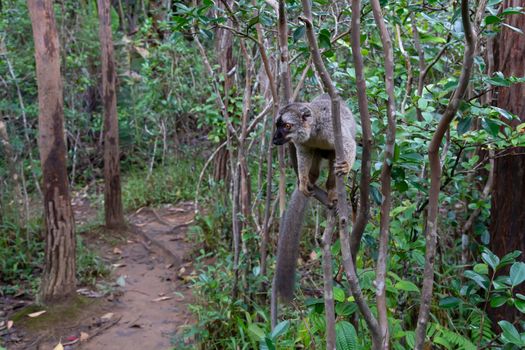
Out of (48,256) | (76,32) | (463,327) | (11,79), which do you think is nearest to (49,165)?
(48,256)

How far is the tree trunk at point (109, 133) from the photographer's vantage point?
688cm

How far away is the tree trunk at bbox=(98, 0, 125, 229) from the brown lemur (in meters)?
4.69

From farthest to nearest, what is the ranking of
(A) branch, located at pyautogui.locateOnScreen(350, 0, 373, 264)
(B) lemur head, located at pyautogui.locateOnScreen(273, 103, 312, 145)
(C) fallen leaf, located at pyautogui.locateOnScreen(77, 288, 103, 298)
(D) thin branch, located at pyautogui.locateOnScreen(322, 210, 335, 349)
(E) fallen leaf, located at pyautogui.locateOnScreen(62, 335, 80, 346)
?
(C) fallen leaf, located at pyautogui.locateOnScreen(77, 288, 103, 298), (E) fallen leaf, located at pyautogui.locateOnScreen(62, 335, 80, 346), (B) lemur head, located at pyautogui.locateOnScreen(273, 103, 312, 145), (D) thin branch, located at pyautogui.locateOnScreen(322, 210, 335, 349), (A) branch, located at pyautogui.locateOnScreen(350, 0, 373, 264)

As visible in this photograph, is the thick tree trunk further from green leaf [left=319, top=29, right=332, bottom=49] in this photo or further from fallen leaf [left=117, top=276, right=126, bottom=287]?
green leaf [left=319, top=29, right=332, bottom=49]

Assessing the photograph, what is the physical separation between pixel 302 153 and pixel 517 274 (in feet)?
4.33

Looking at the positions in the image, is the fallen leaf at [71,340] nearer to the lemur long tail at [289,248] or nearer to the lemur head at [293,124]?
the lemur long tail at [289,248]

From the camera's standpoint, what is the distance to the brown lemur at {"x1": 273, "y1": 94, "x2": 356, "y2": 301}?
2572mm

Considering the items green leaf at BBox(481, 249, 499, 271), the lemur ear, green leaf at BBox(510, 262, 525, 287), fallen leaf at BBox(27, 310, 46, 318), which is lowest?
fallen leaf at BBox(27, 310, 46, 318)

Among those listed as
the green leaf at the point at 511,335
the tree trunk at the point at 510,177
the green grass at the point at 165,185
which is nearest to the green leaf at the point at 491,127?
the green leaf at the point at 511,335

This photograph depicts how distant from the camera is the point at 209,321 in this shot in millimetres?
3816

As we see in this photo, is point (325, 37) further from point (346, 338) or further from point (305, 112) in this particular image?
point (346, 338)

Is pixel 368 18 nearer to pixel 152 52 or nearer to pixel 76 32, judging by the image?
pixel 152 52

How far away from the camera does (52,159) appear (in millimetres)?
4816

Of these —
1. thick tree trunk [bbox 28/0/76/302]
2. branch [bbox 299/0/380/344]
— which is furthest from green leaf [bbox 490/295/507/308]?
thick tree trunk [bbox 28/0/76/302]
